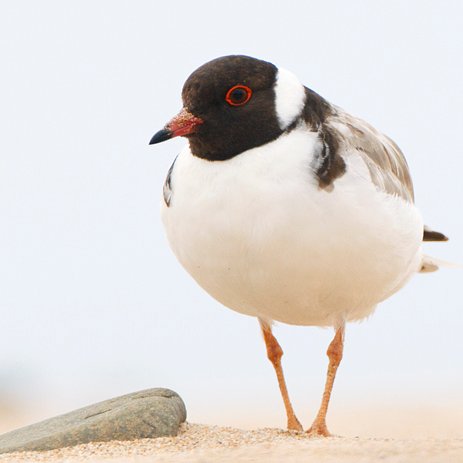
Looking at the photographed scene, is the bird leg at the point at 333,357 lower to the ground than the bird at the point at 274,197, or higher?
lower

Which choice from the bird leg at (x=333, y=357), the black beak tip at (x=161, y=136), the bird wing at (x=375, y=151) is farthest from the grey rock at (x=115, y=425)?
the bird wing at (x=375, y=151)

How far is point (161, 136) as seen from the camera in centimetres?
617

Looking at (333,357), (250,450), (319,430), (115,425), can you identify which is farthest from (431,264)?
→ (250,450)

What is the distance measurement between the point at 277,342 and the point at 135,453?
79.4 inches

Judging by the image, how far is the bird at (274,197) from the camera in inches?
237

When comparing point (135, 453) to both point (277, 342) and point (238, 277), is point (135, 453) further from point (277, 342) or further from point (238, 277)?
point (277, 342)

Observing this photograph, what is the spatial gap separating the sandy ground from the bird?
3.05 feet

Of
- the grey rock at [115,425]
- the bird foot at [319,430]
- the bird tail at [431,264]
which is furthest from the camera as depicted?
the bird tail at [431,264]

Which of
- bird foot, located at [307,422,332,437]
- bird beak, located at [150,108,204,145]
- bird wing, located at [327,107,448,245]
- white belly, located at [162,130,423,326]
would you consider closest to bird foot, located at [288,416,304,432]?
bird foot, located at [307,422,332,437]

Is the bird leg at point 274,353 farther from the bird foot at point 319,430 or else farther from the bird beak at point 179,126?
the bird beak at point 179,126

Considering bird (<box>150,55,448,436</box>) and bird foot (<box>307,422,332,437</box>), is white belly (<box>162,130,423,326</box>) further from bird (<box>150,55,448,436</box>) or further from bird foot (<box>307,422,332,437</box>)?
bird foot (<box>307,422,332,437</box>)

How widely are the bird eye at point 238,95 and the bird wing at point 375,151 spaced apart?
0.59 meters

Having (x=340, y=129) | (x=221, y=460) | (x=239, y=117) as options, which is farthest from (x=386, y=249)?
(x=221, y=460)

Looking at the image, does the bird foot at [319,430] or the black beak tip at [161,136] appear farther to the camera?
the bird foot at [319,430]
